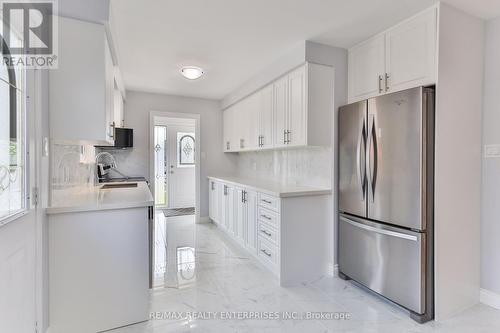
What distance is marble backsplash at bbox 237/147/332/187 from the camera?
9.69 feet

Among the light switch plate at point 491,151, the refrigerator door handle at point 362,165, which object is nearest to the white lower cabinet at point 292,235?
the refrigerator door handle at point 362,165

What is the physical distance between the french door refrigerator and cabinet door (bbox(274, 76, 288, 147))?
0.72 metres

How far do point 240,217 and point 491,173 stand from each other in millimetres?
2666

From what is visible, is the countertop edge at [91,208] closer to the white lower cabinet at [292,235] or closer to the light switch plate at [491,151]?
the white lower cabinet at [292,235]

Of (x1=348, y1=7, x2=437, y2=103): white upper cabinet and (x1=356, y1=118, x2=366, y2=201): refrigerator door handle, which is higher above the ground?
(x1=348, y1=7, x2=437, y2=103): white upper cabinet

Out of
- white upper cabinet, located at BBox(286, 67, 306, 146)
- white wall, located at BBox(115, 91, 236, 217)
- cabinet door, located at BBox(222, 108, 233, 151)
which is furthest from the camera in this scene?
cabinet door, located at BBox(222, 108, 233, 151)

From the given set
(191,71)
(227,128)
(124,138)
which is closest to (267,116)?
(191,71)

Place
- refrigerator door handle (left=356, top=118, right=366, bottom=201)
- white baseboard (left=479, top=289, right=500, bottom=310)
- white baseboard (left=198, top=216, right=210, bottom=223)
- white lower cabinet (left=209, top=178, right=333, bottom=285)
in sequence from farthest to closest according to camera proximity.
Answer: white baseboard (left=198, top=216, right=210, bottom=223), white lower cabinet (left=209, top=178, right=333, bottom=285), refrigerator door handle (left=356, top=118, right=366, bottom=201), white baseboard (left=479, top=289, right=500, bottom=310)

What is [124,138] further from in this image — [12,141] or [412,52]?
[412,52]

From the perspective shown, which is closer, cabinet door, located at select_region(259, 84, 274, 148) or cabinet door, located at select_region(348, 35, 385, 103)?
cabinet door, located at select_region(348, 35, 385, 103)

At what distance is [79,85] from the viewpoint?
6.06ft

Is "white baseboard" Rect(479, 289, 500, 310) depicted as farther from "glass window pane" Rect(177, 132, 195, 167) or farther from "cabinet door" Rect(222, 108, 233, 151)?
"glass window pane" Rect(177, 132, 195, 167)

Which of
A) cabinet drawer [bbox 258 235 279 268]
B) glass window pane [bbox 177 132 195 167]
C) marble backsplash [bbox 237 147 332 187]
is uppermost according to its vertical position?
glass window pane [bbox 177 132 195 167]

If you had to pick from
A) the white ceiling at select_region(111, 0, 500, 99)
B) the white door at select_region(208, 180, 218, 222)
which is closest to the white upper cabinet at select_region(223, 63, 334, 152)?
the white ceiling at select_region(111, 0, 500, 99)
